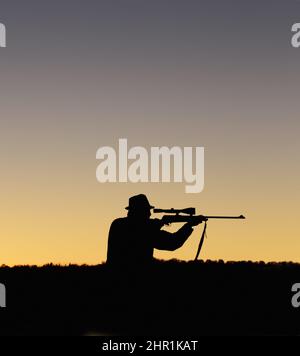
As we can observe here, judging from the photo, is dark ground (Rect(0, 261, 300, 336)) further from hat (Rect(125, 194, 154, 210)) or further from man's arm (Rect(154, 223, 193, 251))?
hat (Rect(125, 194, 154, 210))

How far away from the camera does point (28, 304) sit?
2216cm

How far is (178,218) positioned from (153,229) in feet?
4.24

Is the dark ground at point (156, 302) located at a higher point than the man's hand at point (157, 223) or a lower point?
lower

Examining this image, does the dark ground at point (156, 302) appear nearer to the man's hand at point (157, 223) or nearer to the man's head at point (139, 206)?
the man's hand at point (157, 223)

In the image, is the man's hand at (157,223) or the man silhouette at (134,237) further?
the man's hand at (157,223)

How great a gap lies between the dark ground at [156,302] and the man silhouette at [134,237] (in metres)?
0.31

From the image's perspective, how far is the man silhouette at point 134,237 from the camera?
19.7 metres

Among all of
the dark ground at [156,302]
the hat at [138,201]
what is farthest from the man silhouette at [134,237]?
the dark ground at [156,302]

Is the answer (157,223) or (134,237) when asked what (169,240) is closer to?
(157,223)

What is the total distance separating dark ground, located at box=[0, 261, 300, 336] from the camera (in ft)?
64.3

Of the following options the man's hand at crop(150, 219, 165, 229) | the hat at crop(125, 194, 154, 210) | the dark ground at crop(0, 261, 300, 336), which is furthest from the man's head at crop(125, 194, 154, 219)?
the dark ground at crop(0, 261, 300, 336)

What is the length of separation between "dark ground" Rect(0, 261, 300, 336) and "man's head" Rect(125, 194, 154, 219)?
115cm

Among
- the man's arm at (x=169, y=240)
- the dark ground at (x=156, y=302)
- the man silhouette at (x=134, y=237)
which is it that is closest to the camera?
the dark ground at (x=156, y=302)
